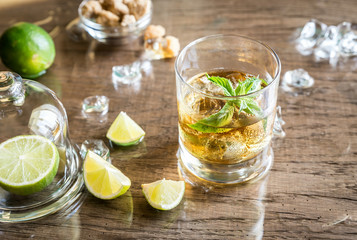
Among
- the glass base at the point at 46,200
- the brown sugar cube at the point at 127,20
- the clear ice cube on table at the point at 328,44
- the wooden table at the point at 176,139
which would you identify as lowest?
the glass base at the point at 46,200

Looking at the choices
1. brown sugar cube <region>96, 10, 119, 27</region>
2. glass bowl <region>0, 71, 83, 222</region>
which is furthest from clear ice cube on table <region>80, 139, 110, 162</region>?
brown sugar cube <region>96, 10, 119, 27</region>

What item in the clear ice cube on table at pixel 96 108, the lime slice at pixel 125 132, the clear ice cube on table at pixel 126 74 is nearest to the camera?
the lime slice at pixel 125 132

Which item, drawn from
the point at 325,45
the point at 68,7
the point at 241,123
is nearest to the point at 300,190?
the point at 241,123

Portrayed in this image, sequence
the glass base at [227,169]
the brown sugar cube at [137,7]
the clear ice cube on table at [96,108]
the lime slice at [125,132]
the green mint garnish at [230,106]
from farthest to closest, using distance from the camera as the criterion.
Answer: the brown sugar cube at [137,7]
the clear ice cube on table at [96,108]
the lime slice at [125,132]
the glass base at [227,169]
the green mint garnish at [230,106]

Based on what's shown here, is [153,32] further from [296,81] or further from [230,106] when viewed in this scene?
[230,106]

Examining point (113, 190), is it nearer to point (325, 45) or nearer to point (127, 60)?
point (127, 60)

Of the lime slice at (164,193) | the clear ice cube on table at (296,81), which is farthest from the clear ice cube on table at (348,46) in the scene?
the lime slice at (164,193)

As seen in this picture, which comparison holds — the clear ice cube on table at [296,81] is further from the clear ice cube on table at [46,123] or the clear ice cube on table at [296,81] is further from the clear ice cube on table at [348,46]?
the clear ice cube on table at [46,123]
